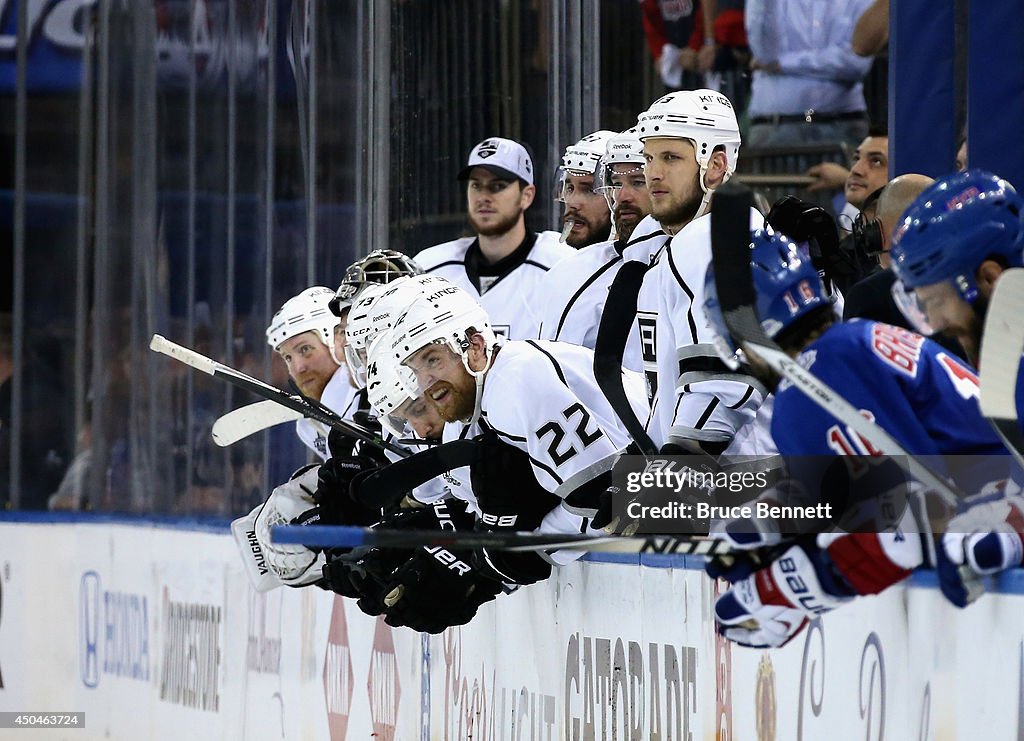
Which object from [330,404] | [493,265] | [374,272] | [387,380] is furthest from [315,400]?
[387,380]

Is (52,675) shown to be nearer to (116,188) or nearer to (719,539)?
(116,188)

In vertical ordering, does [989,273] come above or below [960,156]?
below

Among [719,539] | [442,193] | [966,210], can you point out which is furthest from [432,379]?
[442,193]

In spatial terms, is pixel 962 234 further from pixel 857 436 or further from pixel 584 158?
pixel 584 158

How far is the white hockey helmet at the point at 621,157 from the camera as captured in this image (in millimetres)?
4137

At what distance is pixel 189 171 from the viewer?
773cm

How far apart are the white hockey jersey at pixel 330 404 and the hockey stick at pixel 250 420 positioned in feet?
0.38

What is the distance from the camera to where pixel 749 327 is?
95.3 inches

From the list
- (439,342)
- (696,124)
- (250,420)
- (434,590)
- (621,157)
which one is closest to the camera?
(439,342)

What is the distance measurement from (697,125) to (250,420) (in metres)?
1.84

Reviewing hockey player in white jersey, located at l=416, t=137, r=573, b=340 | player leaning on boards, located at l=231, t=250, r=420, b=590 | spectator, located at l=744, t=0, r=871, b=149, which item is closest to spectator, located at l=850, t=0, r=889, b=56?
spectator, located at l=744, t=0, r=871, b=149

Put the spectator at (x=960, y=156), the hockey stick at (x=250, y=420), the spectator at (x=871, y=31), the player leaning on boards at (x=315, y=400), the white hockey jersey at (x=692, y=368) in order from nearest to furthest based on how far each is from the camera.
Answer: the white hockey jersey at (x=692, y=368), the spectator at (x=960, y=156), the player leaning on boards at (x=315, y=400), the hockey stick at (x=250, y=420), the spectator at (x=871, y=31)

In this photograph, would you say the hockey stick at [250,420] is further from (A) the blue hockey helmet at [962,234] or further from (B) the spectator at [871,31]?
(A) the blue hockey helmet at [962,234]

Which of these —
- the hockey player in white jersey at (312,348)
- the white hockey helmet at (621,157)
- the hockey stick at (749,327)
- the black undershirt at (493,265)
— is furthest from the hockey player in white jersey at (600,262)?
the hockey stick at (749,327)
